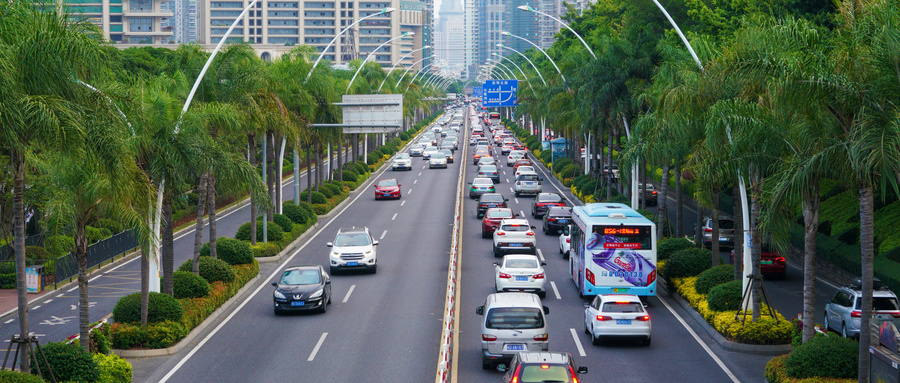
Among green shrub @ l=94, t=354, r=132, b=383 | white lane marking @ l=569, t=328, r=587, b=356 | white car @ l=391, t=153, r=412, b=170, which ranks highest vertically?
white car @ l=391, t=153, r=412, b=170

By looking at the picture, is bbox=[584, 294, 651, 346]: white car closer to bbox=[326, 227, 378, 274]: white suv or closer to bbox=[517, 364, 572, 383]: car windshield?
bbox=[517, 364, 572, 383]: car windshield

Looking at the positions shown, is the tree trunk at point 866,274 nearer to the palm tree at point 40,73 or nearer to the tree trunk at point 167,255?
the palm tree at point 40,73

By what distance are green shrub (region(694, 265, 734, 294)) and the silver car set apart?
131 inches

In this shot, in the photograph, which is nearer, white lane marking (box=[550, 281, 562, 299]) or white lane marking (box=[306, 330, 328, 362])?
white lane marking (box=[306, 330, 328, 362])

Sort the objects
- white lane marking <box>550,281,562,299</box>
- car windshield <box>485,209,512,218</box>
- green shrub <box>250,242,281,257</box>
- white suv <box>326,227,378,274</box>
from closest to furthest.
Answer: white lane marking <box>550,281,562,299</box> → white suv <box>326,227,378,274</box> → green shrub <box>250,242,281,257</box> → car windshield <box>485,209,512,218</box>

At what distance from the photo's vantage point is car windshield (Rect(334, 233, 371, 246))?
33969 millimetres

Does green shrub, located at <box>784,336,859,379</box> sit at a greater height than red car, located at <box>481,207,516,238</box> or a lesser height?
lesser

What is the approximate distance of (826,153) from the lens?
1652cm

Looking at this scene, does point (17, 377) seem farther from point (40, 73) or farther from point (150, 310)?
point (150, 310)

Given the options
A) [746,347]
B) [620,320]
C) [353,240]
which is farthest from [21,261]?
[353,240]

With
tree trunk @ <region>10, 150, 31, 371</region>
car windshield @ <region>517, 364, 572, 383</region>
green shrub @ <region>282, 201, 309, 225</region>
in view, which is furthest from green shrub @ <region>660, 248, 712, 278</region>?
green shrub @ <region>282, 201, 309, 225</region>

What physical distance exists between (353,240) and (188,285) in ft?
29.3

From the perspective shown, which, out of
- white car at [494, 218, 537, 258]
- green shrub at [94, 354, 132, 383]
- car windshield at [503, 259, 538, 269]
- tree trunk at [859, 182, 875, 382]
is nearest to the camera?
tree trunk at [859, 182, 875, 382]

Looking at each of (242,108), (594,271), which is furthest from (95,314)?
(594,271)
